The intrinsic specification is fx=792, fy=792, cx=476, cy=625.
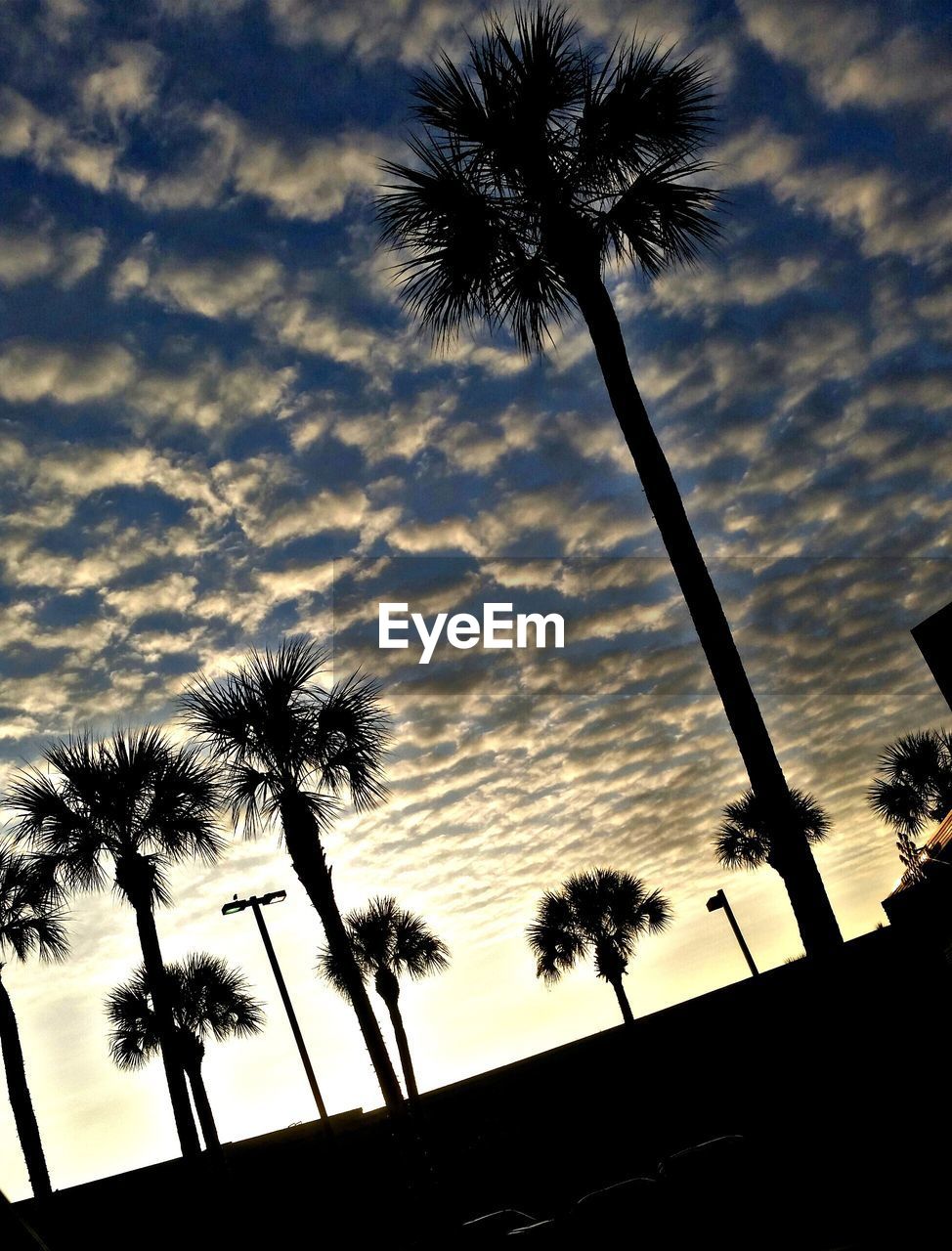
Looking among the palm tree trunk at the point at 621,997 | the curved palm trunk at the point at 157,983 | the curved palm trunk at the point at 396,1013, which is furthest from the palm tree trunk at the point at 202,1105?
the palm tree trunk at the point at 621,997

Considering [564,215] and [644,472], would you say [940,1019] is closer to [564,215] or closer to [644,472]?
[644,472]

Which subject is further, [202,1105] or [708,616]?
[202,1105]

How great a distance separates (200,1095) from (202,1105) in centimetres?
149

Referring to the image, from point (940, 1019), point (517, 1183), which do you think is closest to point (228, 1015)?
point (517, 1183)

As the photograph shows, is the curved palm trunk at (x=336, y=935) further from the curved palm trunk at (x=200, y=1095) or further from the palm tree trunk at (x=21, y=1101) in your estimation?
the palm tree trunk at (x=21, y=1101)

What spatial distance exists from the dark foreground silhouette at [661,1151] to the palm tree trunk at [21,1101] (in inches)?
26.1

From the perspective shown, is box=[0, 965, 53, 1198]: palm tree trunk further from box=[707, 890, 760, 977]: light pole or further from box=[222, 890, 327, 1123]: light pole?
box=[707, 890, 760, 977]: light pole

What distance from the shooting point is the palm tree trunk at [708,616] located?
738 cm

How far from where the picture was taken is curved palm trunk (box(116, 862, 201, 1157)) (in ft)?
56.4

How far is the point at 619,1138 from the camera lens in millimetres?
16156

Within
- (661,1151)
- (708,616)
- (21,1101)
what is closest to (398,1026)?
(21,1101)

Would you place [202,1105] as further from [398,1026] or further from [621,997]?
[621,997]

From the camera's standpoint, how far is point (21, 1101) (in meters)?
20.4

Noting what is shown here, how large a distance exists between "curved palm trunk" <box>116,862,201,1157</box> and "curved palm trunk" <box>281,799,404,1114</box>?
15.6 feet
